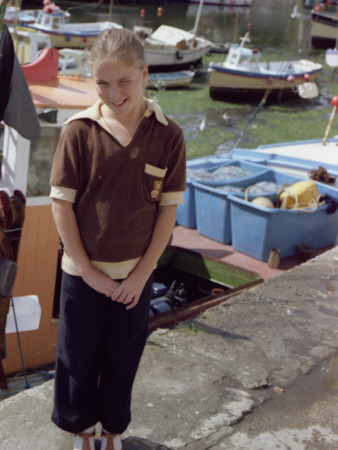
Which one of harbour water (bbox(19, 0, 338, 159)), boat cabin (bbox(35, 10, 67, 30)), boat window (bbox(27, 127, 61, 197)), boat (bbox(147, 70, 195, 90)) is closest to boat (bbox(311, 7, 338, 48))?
harbour water (bbox(19, 0, 338, 159))

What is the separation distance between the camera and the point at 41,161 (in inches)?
207

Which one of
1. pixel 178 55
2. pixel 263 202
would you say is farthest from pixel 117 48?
pixel 178 55

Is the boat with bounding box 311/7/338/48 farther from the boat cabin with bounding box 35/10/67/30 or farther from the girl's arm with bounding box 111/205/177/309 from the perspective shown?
the girl's arm with bounding box 111/205/177/309

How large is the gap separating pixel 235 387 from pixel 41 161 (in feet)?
8.95

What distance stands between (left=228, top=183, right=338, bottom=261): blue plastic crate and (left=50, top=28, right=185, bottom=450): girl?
18.1 ft

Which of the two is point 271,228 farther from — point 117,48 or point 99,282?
point 117,48

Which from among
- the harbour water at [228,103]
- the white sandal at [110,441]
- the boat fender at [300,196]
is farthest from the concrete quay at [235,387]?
the boat fender at [300,196]

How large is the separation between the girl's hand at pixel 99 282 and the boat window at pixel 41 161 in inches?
122

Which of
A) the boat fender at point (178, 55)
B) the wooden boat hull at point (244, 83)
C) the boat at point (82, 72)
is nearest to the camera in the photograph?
the boat at point (82, 72)

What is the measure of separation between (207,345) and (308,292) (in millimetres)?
1016

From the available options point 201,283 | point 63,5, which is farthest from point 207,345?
point 63,5

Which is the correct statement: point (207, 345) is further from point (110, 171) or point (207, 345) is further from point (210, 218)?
point (210, 218)

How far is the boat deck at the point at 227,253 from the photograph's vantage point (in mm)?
7711

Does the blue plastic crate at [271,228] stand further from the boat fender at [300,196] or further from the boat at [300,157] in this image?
the boat at [300,157]
